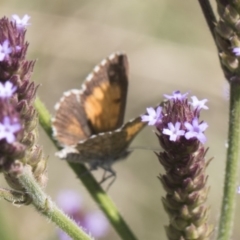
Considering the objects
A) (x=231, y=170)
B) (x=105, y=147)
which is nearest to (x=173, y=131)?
(x=231, y=170)

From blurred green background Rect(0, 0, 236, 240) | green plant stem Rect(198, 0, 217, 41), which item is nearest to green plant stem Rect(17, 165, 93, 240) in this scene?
green plant stem Rect(198, 0, 217, 41)

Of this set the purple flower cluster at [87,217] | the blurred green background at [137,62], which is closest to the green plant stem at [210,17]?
the purple flower cluster at [87,217]

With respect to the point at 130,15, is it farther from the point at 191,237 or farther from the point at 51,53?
the point at 191,237

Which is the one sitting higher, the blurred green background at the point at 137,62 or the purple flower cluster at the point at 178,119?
the purple flower cluster at the point at 178,119

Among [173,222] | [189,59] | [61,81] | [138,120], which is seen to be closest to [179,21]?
[189,59]

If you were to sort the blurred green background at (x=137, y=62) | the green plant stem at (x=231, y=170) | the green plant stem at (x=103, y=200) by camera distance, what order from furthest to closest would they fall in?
the blurred green background at (x=137, y=62) → the green plant stem at (x=103, y=200) → the green plant stem at (x=231, y=170)

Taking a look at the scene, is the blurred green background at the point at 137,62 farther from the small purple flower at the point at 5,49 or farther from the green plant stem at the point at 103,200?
the small purple flower at the point at 5,49
